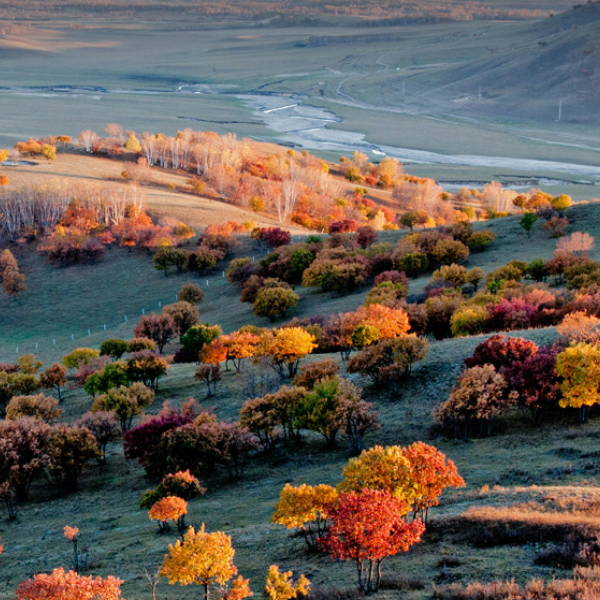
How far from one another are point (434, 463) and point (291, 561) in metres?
5.58

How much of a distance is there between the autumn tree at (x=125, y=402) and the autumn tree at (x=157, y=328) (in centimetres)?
1783

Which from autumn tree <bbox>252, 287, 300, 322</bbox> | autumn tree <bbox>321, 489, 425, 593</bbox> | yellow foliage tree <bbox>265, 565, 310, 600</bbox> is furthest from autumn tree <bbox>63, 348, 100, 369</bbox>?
yellow foliage tree <bbox>265, 565, 310, 600</bbox>

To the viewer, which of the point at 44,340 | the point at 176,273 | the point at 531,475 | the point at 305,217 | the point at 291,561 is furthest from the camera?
the point at 305,217

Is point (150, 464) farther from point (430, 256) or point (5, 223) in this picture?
point (5, 223)

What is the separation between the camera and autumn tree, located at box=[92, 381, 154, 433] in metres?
42.0

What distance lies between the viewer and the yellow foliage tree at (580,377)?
32.3 metres

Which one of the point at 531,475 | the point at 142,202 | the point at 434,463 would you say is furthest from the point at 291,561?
the point at 142,202

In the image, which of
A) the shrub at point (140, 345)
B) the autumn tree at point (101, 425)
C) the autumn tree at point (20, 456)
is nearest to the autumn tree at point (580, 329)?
the autumn tree at point (101, 425)

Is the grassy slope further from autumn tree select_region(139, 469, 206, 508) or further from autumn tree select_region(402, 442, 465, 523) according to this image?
autumn tree select_region(402, 442, 465, 523)

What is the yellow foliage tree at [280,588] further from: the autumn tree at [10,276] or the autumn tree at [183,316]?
the autumn tree at [10,276]

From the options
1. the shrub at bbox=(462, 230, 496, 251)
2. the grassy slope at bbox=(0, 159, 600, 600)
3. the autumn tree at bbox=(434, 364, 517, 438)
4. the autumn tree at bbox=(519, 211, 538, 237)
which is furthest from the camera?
the autumn tree at bbox=(519, 211, 538, 237)

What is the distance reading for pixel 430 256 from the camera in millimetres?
76688

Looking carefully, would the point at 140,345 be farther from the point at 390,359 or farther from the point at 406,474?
the point at 406,474

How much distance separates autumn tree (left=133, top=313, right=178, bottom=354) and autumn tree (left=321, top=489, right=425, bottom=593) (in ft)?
145
